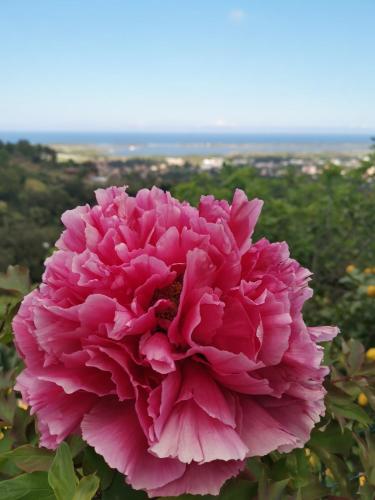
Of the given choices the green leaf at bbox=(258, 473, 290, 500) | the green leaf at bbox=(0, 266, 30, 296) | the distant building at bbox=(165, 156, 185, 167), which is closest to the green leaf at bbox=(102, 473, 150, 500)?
the green leaf at bbox=(258, 473, 290, 500)

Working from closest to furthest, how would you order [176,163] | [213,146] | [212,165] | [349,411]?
[349,411] < [212,165] < [176,163] < [213,146]

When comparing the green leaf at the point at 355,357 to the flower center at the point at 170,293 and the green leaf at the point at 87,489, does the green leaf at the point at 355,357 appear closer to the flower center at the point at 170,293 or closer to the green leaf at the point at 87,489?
the flower center at the point at 170,293

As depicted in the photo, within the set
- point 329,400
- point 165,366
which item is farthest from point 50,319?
point 329,400

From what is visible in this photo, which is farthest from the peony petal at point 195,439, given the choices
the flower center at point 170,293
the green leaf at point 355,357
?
the green leaf at point 355,357

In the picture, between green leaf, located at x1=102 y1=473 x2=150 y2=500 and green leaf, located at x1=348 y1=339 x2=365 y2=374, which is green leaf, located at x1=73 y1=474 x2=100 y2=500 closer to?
green leaf, located at x1=102 y1=473 x2=150 y2=500

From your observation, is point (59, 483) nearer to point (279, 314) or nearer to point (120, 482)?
point (120, 482)

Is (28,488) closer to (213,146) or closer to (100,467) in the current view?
(100,467)

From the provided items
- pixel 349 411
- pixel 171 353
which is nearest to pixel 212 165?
pixel 349 411
